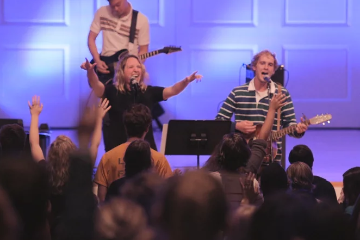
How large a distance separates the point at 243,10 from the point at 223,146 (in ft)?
20.4

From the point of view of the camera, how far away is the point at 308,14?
32.0ft

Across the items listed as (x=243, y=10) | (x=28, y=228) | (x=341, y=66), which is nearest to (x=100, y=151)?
(x=243, y=10)

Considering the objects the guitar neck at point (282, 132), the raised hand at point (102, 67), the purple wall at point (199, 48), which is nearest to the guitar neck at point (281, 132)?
the guitar neck at point (282, 132)

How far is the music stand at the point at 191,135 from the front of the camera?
5293mm

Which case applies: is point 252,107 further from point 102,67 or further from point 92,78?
→ point 102,67

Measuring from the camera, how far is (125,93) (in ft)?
18.5

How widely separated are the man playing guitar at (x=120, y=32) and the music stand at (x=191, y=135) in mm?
2195

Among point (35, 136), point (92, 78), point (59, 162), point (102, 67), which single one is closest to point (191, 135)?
point (92, 78)

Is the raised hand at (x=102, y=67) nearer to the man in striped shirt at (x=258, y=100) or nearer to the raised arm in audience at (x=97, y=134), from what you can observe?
the man in striped shirt at (x=258, y=100)

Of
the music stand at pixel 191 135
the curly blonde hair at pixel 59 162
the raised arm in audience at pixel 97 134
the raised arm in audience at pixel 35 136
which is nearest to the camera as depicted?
the raised arm in audience at pixel 97 134

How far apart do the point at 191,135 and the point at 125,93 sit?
2.41 ft

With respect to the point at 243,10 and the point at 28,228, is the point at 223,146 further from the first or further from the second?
the point at 243,10

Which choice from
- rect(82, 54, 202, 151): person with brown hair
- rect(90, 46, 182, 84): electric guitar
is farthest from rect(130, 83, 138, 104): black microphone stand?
rect(90, 46, 182, 84): electric guitar

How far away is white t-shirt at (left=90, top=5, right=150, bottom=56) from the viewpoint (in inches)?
289
